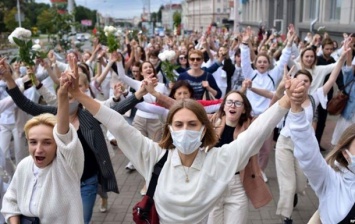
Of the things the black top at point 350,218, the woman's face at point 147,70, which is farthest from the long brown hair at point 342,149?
the woman's face at point 147,70

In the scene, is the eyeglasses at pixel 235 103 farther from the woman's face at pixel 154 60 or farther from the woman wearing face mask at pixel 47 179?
the woman's face at pixel 154 60

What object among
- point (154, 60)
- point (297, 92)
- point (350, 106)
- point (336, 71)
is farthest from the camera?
point (154, 60)

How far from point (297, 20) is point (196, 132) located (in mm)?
27861

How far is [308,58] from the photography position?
6855mm

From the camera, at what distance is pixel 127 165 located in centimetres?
787

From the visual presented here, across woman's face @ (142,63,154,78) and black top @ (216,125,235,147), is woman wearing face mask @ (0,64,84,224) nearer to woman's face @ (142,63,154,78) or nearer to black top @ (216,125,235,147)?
black top @ (216,125,235,147)

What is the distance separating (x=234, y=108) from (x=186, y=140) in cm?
145

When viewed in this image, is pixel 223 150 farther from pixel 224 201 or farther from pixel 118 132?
pixel 224 201

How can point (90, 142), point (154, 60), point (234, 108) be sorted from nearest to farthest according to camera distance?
point (90, 142), point (234, 108), point (154, 60)

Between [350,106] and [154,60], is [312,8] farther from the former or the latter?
[350,106]

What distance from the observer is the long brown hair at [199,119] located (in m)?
3.01

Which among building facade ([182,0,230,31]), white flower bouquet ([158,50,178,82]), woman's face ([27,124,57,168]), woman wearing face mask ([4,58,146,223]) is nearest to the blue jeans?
woman wearing face mask ([4,58,146,223])

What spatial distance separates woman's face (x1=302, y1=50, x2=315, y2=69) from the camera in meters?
6.85

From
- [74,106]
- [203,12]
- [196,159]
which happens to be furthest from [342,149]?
[203,12]
